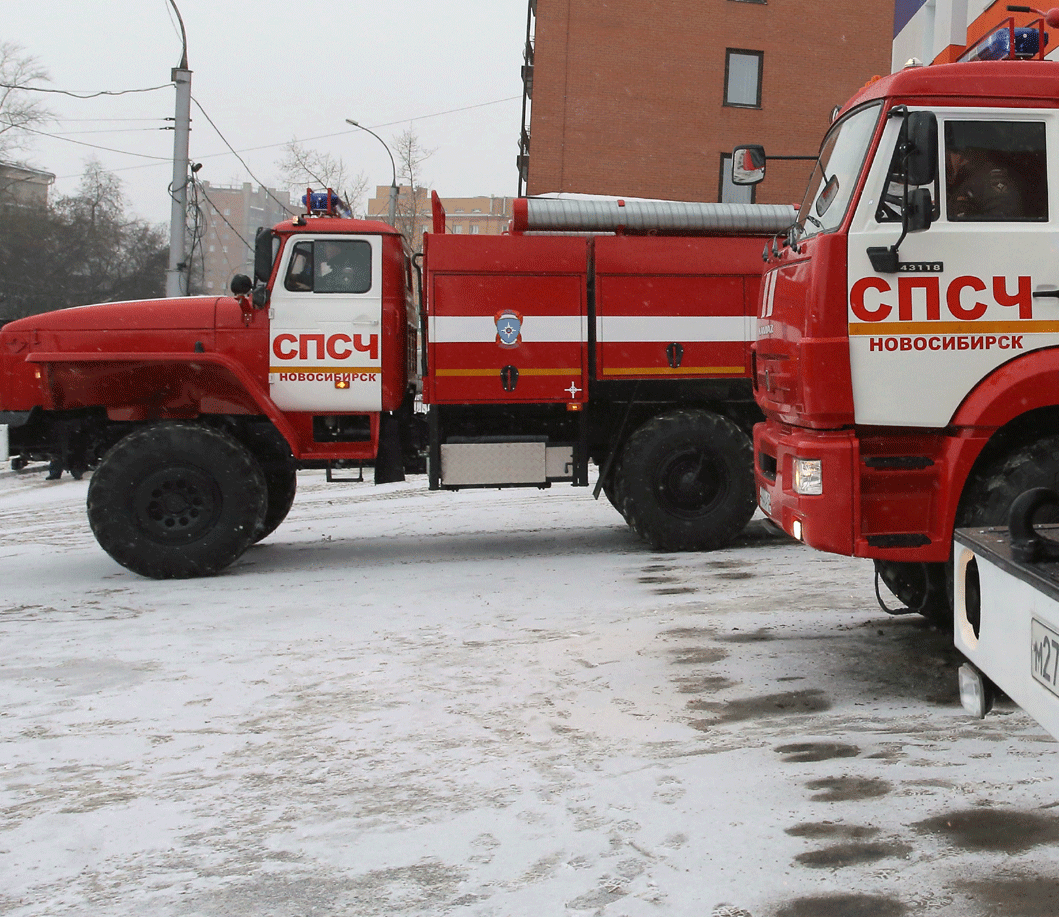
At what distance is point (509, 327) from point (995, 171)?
14.7 ft

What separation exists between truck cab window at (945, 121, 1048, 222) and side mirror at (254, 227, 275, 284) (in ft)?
18.0

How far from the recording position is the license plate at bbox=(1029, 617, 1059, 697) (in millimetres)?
2471

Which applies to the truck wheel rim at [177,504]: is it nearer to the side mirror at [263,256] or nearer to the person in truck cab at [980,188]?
the side mirror at [263,256]

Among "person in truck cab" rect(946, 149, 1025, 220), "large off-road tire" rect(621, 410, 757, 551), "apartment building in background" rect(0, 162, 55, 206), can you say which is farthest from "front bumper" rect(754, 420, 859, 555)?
"apartment building in background" rect(0, 162, 55, 206)

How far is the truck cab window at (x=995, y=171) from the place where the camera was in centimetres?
470

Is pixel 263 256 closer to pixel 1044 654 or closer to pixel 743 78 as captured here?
pixel 1044 654

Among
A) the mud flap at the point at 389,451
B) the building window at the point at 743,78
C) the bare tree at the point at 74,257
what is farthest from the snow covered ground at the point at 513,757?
the bare tree at the point at 74,257

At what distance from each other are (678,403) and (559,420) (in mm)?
1025

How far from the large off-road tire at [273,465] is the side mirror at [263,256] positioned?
121cm

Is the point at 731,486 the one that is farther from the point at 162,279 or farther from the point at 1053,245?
the point at 162,279

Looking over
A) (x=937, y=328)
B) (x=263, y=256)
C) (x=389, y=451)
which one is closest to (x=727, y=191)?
(x=389, y=451)

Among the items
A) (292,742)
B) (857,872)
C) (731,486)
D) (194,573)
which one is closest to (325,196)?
(194,573)

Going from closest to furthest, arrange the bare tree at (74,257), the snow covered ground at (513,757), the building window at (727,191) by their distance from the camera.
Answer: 1. the snow covered ground at (513,757)
2. the building window at (727,191)
3. the bare tree at (74,257)

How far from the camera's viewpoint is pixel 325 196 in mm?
9047
